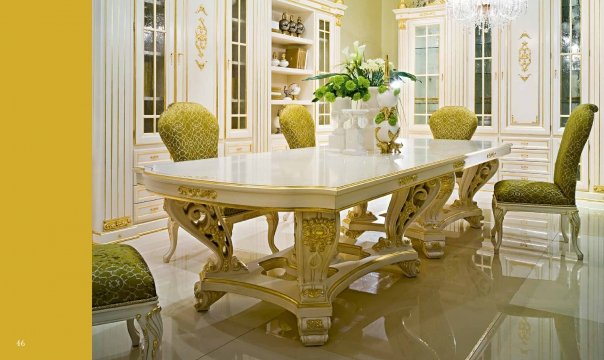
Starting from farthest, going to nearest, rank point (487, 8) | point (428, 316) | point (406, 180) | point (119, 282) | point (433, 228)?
Answer: point (487, 8) < point (433, 228) < point (428, 316) < point (406, 180) < point (119, 282)

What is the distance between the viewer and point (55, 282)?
1.29ft

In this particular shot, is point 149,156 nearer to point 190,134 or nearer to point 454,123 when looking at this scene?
point 190,134

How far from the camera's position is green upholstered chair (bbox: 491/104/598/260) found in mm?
3301

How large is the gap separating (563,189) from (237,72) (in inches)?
124

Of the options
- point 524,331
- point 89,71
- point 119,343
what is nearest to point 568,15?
point 524,331

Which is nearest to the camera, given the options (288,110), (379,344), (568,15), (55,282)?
(55,282)

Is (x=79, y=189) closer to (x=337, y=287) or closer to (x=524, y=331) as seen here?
(x=337, y=287)

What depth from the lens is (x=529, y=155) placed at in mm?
6121

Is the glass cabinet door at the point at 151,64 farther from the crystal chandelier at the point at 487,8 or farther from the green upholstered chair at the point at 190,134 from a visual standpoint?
the crystal chandelier at the point at 487,8

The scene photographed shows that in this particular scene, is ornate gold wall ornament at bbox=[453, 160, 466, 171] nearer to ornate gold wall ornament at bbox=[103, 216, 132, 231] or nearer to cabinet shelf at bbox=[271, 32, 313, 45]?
ornate gold wall ornament at bbox=[103, 216, 132, 231]

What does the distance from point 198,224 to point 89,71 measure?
2.18m

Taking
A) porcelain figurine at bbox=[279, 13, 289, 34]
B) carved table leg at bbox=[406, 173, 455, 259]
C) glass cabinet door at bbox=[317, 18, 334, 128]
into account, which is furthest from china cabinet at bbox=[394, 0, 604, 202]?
carved table leg at bbox=[406, 173, 455, 259]

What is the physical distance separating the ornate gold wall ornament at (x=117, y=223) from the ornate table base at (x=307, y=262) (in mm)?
1573

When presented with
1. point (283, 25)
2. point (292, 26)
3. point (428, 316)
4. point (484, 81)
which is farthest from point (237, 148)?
point (484, 81)
